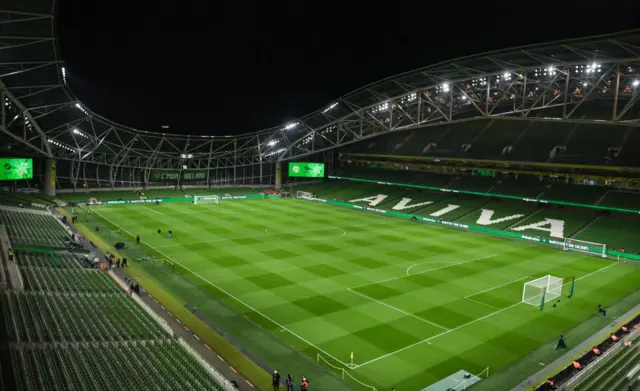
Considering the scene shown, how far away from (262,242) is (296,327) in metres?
17.1

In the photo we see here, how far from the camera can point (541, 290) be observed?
25438 millimetres

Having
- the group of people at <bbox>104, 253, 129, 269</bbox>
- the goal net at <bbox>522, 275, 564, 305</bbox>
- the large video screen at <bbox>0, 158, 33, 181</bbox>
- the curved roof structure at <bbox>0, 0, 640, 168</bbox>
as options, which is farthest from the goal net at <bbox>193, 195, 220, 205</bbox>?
the goal net at <bbox>522, 275, 564, 305</bbox>

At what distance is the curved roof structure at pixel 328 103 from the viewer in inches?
1109

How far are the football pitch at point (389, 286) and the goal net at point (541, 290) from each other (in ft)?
1.58

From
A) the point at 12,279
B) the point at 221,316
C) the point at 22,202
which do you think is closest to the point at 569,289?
the point at 221,316

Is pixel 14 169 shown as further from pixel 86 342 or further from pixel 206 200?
pixel 86 342

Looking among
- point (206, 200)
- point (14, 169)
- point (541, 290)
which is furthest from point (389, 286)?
point (14, 169)

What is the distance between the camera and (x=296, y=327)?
66.7 feet

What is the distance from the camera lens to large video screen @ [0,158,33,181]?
4456cm

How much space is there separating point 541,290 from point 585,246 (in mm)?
15772

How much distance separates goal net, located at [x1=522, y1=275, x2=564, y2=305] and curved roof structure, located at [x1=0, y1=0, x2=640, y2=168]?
1257 cm

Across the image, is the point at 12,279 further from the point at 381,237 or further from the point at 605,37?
the point at 605,37

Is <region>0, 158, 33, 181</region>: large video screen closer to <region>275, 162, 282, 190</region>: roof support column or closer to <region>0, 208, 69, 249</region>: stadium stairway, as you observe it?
<region>0, 208, 69, 249</region>: stadium stairway

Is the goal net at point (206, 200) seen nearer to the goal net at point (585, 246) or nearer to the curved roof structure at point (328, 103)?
the curved roof structure at point (328, 103)
